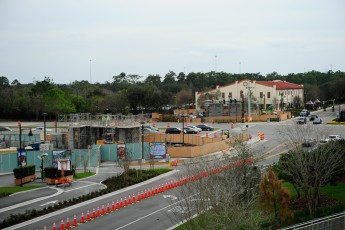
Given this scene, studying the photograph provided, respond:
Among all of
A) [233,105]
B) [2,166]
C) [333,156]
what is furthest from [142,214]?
[233,105]

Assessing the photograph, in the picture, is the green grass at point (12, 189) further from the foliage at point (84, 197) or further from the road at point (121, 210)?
the foliage at point (84, 197)

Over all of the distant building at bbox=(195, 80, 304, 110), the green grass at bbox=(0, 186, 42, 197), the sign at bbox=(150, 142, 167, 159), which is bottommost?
the green grass at bbox=(0, 186, 42, 197)

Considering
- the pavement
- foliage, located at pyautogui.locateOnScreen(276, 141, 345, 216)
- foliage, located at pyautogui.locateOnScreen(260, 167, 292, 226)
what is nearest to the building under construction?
the pavement

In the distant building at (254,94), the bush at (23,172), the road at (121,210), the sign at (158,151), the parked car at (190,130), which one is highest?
the distant building at (254,94)

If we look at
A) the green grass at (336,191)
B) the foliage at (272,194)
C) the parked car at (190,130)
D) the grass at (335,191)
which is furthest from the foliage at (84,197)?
the parked car at (190,130)

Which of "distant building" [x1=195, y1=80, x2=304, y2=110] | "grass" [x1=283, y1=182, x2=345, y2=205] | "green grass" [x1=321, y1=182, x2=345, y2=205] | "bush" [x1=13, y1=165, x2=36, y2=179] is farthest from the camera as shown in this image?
"distant building" [x1=195, y1=80, x2=304, y2=110]

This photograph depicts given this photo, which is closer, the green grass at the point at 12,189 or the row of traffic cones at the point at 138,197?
the row of traffic cones at the point at 138,197

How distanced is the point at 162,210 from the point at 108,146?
2147cm

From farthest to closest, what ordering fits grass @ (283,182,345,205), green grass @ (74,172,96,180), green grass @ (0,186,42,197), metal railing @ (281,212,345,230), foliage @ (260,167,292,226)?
1. green grass @ (74,172,96,180)
2. green grass @ (0,186,42,197)
3. grass @ (283,182,345,205)
4. foliage @ (260,167,292,226)
5. metal railing @ (281,212,345,230)

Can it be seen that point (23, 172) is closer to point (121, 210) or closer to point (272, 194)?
point (121, 210)

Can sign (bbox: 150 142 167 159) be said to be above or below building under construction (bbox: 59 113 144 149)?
below

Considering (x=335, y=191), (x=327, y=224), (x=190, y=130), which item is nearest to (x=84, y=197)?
(x=335, y=191)

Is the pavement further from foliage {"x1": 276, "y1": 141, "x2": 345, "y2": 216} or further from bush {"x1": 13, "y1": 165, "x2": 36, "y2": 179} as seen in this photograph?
foliage {"x1": 276, "y1": 141, "x2": 345, "y2": 216}

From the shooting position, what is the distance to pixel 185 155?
53281 mm
